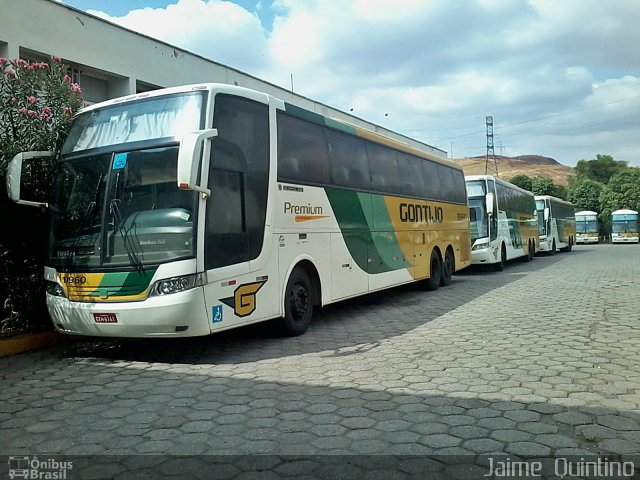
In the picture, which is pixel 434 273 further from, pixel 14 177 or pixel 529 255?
pixel 529 255

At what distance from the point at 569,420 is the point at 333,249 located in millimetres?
4999

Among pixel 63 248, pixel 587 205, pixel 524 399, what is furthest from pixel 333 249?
pixel 587 205

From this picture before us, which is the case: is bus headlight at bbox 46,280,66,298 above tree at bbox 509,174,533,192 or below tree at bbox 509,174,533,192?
below

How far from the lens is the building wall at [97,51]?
13062 millimetres

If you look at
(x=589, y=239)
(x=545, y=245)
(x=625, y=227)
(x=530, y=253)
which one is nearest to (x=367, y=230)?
(x=530, y=253)

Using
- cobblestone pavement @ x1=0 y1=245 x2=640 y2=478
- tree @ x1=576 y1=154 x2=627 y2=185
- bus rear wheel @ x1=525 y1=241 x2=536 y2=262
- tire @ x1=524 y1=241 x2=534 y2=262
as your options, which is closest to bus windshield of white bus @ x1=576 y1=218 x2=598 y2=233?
bus rear wheel @ x1=525 y1=241 x2=536 y2=262

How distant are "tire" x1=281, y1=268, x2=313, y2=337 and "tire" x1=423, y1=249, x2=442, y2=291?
19.0ft

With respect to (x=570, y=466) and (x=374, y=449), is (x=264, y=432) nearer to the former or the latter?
(x=374, y=449)

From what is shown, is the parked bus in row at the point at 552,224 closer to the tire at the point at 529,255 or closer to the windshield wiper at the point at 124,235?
the tire at the point at 529,255

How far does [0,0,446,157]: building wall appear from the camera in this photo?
514 inches

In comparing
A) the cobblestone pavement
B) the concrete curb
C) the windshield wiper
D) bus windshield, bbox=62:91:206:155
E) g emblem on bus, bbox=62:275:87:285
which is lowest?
the cobblestone pavement

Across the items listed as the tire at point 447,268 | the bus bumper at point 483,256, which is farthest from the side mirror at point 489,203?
the tire at point 447,268

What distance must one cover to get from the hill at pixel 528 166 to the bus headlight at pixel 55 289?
384 feet

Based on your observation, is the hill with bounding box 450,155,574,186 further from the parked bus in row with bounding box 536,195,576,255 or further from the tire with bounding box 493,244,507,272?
the tire with bounding box 493,244,507,272
